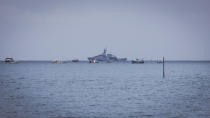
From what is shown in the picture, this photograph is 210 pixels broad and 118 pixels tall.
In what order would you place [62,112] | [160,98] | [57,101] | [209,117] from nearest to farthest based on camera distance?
[209,117] < [62,112] < [57,101] < [160,98]

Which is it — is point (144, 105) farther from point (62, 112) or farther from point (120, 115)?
point (62, 112)

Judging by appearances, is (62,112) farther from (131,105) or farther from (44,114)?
(131,105)

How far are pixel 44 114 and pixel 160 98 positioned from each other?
18671 mm

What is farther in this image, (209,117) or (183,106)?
(183,106)

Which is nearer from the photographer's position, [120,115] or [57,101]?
[120,115]

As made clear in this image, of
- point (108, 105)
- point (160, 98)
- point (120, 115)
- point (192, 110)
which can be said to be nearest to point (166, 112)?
point (192, 110)

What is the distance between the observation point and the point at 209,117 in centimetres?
3023

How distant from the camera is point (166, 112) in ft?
108

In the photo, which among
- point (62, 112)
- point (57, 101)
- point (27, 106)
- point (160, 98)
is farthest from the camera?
point (160, 98)

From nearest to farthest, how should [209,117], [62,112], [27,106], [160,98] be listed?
[209,117] → [62,112] → [27,106] → [160,98]

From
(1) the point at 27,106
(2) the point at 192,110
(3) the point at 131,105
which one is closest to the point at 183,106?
(2) the point at 192,110

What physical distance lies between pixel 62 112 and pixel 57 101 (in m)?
8.10

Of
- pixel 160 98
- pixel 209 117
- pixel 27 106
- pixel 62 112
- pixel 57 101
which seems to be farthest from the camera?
pixel 160 98

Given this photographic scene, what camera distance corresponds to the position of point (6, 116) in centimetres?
3025
